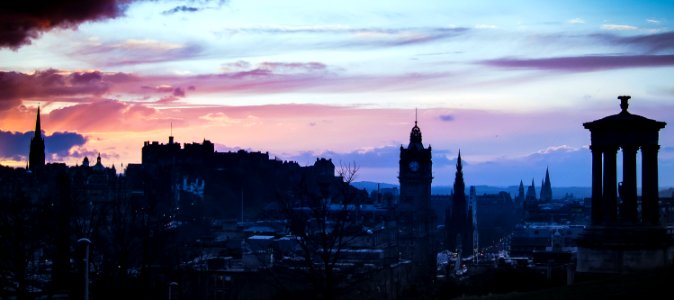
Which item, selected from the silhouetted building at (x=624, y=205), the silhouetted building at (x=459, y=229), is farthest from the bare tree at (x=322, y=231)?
the silhouetted building at (x=459, y=229)

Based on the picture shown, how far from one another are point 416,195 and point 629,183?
352ft

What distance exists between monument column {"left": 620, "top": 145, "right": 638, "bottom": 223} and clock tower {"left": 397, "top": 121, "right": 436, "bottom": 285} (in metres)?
86.7

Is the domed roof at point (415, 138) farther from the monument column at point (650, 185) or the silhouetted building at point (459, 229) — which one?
the monument column at point (650, 185)

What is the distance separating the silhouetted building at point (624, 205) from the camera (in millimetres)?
38094

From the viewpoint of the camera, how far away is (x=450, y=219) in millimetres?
172625

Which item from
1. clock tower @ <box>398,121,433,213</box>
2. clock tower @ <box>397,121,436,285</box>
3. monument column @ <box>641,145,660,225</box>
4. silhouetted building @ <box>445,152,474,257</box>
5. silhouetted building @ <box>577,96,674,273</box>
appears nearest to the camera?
silhouetted building @ <box>577,96,674,273</box>

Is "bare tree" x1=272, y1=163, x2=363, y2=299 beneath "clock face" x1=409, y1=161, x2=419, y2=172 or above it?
beneath

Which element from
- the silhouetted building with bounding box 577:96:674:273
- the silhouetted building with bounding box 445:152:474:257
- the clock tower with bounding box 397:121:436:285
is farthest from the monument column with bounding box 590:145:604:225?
the silhouetted building with bounding box 445:152:474:257

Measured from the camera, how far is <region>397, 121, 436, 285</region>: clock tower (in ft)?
428

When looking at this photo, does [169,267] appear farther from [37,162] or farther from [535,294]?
[37,162]

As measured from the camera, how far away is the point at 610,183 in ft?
130

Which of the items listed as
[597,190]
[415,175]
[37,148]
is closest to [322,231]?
[597,190]

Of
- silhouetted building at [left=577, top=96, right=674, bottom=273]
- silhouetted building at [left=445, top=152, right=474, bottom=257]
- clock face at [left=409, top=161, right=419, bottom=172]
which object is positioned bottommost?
silhouetted building at [left=445, top=152, right=474, bottom=257]

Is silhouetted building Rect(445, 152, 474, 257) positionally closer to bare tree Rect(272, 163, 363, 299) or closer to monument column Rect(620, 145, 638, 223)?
bare tree Rect(272, 163, 363, 299)
